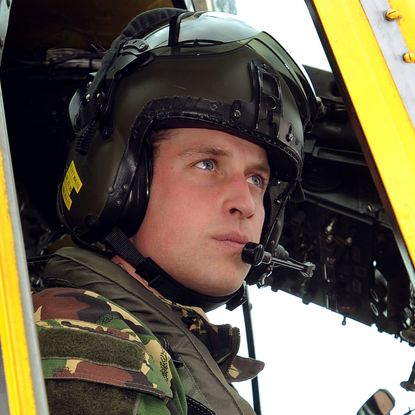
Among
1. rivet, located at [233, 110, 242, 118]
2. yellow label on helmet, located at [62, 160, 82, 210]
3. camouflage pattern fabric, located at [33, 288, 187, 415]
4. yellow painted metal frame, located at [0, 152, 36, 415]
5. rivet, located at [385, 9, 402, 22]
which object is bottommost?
camouflage pattern fabric, located at [33, 288, 187, 415]

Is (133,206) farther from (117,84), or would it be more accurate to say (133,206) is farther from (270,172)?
(270,172)

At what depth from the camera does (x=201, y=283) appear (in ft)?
6.12

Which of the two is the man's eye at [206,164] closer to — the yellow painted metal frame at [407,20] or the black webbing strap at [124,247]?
the black webbing strap at [124,247]

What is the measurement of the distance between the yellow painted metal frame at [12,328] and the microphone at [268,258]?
1.04 meters

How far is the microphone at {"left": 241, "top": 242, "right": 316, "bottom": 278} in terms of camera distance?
1.87m

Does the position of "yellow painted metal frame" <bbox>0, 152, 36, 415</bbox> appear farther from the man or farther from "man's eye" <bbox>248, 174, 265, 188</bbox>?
"man's eye" <bbox>248, 174, 265, 188</bbox>

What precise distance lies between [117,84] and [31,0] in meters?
0.74

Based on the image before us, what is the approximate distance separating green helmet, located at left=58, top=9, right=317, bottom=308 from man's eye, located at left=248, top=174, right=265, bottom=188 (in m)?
0.09

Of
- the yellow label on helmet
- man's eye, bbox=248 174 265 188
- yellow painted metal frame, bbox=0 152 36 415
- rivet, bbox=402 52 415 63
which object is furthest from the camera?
man's eye, bbox=248 174 265 188

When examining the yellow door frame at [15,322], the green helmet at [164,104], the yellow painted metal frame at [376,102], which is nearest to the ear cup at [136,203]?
the green helmet at [164,104]

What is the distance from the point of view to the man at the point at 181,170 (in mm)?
1804

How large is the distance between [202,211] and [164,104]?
0.29 metres

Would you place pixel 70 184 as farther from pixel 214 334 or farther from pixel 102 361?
pixel 102 361

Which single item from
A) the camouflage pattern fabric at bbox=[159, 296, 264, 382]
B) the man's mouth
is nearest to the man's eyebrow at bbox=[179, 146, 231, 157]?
the man's mouth
